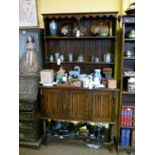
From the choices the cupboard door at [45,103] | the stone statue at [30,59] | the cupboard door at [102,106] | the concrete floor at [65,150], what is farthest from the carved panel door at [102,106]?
the stone statue at [30,59]

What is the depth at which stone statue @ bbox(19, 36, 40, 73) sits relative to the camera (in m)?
3.27

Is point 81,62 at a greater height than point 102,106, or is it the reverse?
point 81,62

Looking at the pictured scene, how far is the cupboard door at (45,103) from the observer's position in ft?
10.0

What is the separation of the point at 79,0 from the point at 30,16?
857 mm

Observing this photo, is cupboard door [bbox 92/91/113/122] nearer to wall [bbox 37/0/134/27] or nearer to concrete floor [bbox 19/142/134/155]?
concrete floor [bbox 19/142/134/155]

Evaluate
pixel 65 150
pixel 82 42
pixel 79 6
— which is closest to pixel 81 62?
pixel 82 42

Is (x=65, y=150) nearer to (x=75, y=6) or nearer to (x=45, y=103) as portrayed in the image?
(x=45, y=103)

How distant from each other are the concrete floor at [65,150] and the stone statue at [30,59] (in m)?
1.23

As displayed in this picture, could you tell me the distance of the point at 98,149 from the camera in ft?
10.1

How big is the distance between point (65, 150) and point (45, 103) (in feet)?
2.54

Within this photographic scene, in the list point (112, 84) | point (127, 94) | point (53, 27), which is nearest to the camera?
point (112, 84)

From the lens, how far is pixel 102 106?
2.93m

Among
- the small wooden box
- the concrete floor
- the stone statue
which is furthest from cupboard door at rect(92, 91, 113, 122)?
the stone statue
